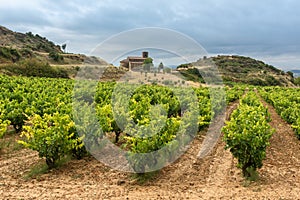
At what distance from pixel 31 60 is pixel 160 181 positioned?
5687 cm

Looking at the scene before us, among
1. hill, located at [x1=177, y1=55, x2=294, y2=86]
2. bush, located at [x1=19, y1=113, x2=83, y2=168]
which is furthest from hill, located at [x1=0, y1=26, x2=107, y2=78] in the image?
hill, located at [x1=177, y1=55, x2=294, y2=86]

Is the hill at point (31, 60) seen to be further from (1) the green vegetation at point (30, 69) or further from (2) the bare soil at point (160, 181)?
(2) the bare soil at point (160, 181)

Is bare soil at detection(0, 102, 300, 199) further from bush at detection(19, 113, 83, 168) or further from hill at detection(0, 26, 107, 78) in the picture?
hill at detection(0, 26, 107, 78)

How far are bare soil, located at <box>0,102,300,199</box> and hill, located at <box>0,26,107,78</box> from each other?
A: 88.0 feet

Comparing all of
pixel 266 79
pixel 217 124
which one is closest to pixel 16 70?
pixel 217 124

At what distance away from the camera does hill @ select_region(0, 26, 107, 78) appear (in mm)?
55094

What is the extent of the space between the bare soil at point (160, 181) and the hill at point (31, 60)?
88.0 feet

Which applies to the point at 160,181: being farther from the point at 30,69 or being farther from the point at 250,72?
the point at 250,72

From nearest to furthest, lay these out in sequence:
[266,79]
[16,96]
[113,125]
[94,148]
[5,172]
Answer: [5,172]
[94,148]
[113,125]
[16,96]
[266,79]

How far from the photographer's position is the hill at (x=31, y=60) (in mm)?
55094

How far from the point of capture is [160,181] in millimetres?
7641

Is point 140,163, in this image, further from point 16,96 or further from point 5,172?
point 16,96

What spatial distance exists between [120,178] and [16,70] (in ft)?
173

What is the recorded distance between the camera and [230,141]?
25.3 feet
